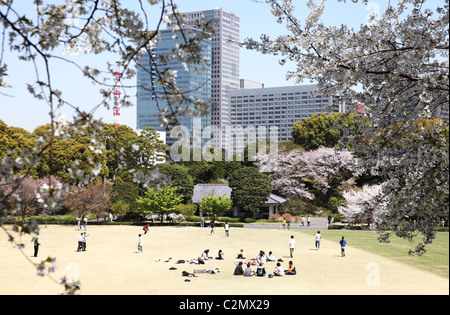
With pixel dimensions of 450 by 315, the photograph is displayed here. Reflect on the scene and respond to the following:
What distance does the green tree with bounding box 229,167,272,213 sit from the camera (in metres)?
53.2

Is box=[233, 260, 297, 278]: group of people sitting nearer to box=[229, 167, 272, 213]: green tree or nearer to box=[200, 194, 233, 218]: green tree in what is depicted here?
box=[200, 194, 233, 218]: green tree

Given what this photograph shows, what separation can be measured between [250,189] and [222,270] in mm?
33248

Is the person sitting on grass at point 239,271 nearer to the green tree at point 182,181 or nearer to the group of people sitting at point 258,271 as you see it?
the group of people sitting at point 258,271

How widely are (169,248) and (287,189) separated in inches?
1274

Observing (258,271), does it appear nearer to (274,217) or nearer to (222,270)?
(222,270)

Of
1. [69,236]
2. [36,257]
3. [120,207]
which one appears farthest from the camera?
[120,207]

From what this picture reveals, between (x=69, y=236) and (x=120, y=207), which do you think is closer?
(x=69, y=236)

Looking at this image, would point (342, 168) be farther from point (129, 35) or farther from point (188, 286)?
point (129, 35)

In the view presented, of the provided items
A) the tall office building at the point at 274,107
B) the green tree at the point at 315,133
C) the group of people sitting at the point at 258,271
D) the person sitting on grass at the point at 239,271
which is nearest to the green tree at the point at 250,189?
the green tree at the point at 315,133

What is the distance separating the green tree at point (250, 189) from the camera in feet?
174

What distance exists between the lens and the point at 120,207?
50.1 m

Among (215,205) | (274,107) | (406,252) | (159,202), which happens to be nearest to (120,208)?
(159,202)

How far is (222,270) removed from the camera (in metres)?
20.3

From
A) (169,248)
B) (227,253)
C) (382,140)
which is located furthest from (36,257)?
(382,140)
